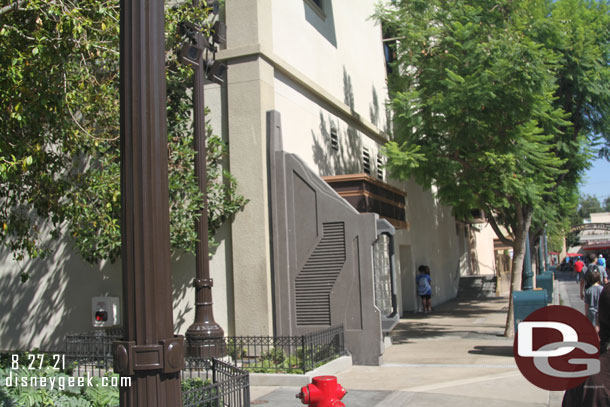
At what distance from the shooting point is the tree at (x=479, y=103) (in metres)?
15.1

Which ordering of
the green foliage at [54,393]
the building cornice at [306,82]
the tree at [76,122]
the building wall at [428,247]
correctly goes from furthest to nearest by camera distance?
the building wall at [428,247]
the building cornice at [306,82]
the tree at [76,122]
the green foliage at [54,393]

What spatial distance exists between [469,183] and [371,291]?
540cm

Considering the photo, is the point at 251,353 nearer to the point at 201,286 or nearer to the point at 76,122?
the point at 201,286

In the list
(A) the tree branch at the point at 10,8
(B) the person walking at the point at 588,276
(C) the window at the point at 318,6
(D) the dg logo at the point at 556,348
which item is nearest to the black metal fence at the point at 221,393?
(D) the dg logo at the point at 556,348

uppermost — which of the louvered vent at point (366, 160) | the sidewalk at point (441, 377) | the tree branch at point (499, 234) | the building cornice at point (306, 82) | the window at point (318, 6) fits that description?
the window at point (318, 6)

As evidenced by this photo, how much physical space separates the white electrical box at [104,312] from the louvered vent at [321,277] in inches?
162

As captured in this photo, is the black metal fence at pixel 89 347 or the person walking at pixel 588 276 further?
the person walking at pixel 588 276

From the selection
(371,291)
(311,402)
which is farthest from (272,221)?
(311,402)

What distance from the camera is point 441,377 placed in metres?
11.2

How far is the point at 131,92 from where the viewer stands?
12.8ft

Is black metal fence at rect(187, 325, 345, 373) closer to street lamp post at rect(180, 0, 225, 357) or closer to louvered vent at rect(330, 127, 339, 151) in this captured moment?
street lamp post at rect(180, 0, 225, 357)

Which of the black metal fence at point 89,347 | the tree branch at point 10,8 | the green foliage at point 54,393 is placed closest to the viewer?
the green foliage at point 54,393

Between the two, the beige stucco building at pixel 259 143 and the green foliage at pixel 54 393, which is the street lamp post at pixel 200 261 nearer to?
the beige stucco building at pixel 259 143

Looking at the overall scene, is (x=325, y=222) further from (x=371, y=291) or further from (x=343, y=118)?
(x=343, y=118)
